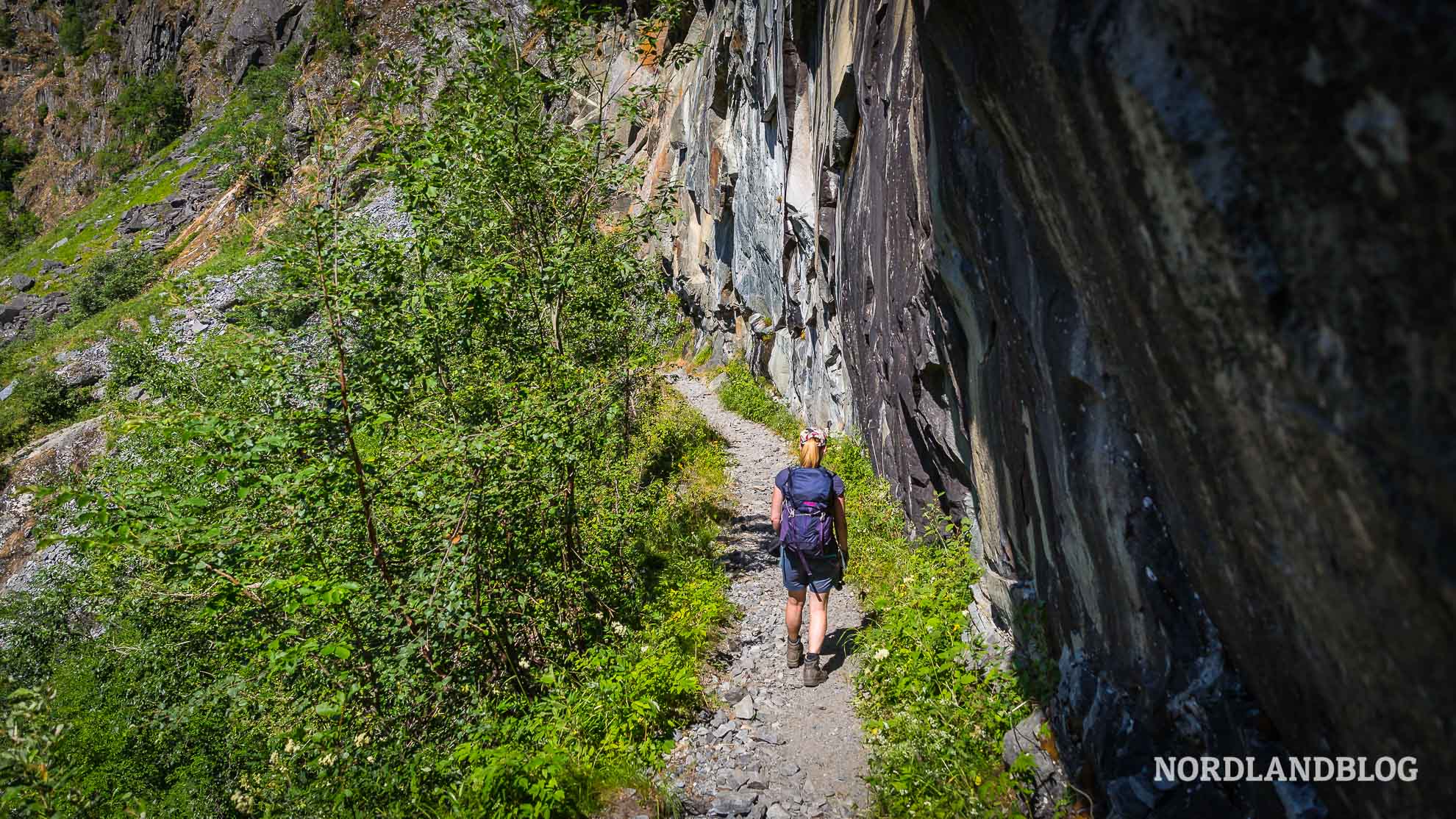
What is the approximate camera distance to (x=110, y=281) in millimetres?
46719

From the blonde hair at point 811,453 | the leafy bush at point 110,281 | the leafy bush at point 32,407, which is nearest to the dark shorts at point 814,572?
the blonde hair at point 811,453

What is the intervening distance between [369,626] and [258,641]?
0.66 metres

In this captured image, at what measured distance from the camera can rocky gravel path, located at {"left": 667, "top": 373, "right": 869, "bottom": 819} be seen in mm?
4812

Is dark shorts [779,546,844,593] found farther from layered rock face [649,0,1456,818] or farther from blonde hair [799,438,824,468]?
layered rock face [649,0,1456,818]

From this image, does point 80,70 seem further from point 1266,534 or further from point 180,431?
point 1266,534

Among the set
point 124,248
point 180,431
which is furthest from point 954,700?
point 124,248

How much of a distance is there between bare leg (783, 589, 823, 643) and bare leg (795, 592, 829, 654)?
0.7 inches

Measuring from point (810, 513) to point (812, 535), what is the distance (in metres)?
0.20

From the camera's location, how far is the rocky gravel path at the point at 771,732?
4.81m

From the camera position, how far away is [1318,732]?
7.11ft

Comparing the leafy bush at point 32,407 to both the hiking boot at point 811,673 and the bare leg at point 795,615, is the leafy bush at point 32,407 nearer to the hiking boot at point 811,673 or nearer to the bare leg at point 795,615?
the bare leg at point 795,615

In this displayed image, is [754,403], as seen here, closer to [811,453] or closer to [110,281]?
[811,453]

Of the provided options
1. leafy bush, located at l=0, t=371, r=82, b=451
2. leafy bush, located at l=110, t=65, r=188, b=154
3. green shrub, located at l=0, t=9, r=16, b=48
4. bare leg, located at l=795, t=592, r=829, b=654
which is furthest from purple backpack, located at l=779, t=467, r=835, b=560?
green shrub, located at l=0, t=9, r=16, b=48

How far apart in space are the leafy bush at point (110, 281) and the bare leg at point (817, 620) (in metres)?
56.7
